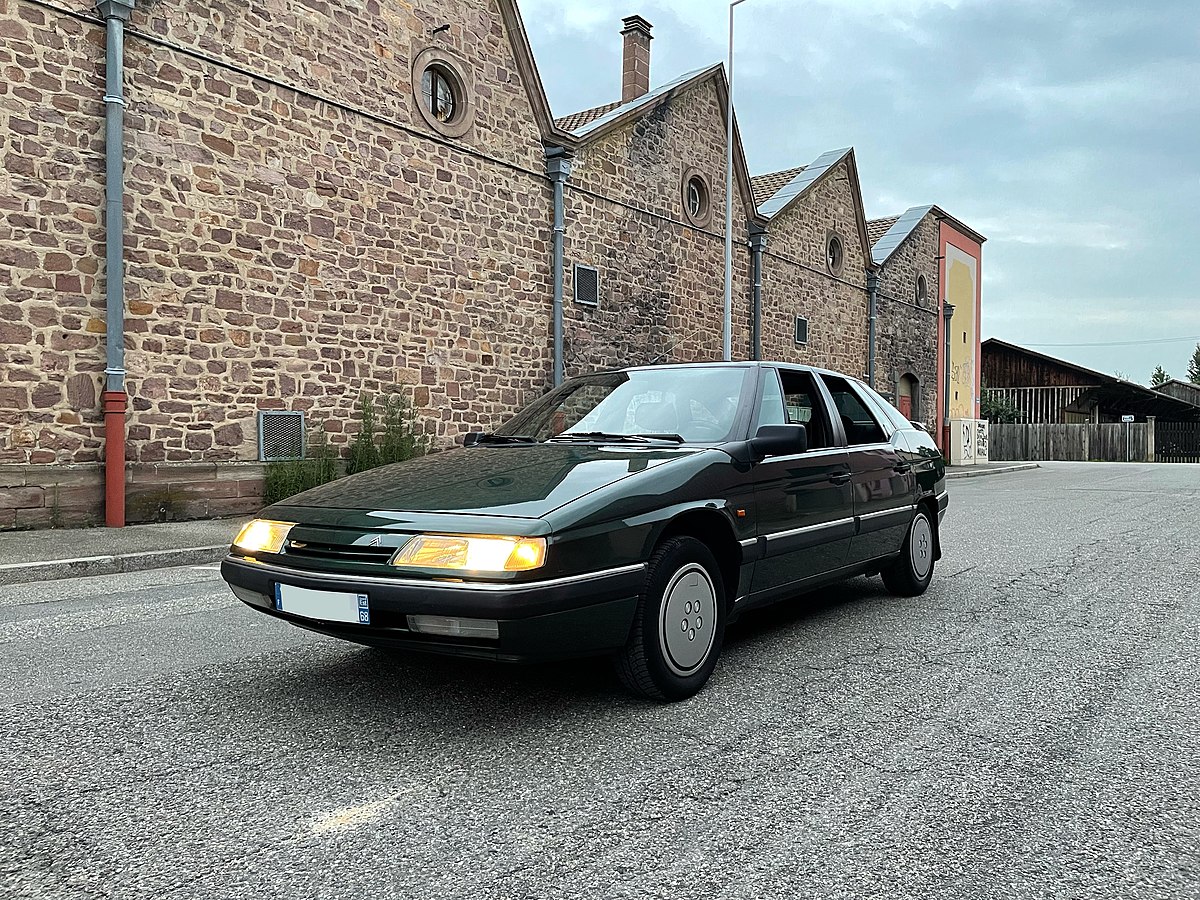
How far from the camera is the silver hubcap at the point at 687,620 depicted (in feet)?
12.6

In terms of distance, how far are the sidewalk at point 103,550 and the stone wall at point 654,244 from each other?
26.9ft

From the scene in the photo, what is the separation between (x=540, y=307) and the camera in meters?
15.8

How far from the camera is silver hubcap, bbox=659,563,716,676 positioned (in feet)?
12.6

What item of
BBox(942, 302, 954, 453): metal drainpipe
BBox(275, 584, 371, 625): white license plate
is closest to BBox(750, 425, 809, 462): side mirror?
BBox(275, 584, 371, 625): white license plate

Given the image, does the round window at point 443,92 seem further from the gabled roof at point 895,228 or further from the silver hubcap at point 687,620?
the gabled roof at point 895,228

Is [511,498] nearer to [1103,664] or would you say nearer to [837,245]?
[1103,664]

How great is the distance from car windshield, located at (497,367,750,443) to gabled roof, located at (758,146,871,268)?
1746 centimetres

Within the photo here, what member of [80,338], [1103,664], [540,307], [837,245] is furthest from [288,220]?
[837,245]

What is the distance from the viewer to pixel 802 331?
23547 millimetres

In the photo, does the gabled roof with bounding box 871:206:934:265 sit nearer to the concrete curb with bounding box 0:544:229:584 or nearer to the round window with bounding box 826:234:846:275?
the round window with bounding box 826:234:846:275

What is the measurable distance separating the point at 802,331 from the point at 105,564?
18615mm

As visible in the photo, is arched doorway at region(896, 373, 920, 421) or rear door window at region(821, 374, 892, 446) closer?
rear door window at region(821, 374, 892, 446)

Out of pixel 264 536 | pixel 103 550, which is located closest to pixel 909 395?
pixel 103 550

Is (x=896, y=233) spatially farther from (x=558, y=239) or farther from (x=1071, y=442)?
(x=1071, y=442)
